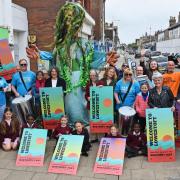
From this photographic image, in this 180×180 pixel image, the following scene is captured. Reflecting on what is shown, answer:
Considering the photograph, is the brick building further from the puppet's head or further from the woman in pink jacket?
the woman in pink jacket

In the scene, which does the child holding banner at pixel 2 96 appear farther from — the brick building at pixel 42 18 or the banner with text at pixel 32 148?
the brick building at pixel 42 18

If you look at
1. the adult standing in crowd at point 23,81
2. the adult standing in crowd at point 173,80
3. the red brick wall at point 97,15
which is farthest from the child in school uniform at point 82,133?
the red brick wall at point 97,15

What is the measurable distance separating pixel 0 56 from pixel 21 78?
1259mm

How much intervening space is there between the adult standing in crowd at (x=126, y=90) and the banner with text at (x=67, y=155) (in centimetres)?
118

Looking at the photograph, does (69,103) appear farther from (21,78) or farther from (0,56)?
(0,56)

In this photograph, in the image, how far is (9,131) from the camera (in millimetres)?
6746

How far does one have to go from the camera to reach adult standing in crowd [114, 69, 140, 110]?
6.69m

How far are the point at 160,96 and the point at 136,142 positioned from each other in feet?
2.98

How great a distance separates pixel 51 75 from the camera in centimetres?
710

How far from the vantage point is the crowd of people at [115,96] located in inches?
246

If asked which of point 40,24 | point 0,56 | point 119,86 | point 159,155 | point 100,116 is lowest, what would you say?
point 159,155

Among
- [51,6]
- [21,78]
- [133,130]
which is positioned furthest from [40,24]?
[133,130]

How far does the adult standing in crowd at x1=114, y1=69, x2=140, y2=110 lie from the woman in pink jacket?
175 millimetres

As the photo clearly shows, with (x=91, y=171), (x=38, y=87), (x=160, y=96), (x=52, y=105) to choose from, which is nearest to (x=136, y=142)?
(x=160, y=96)
